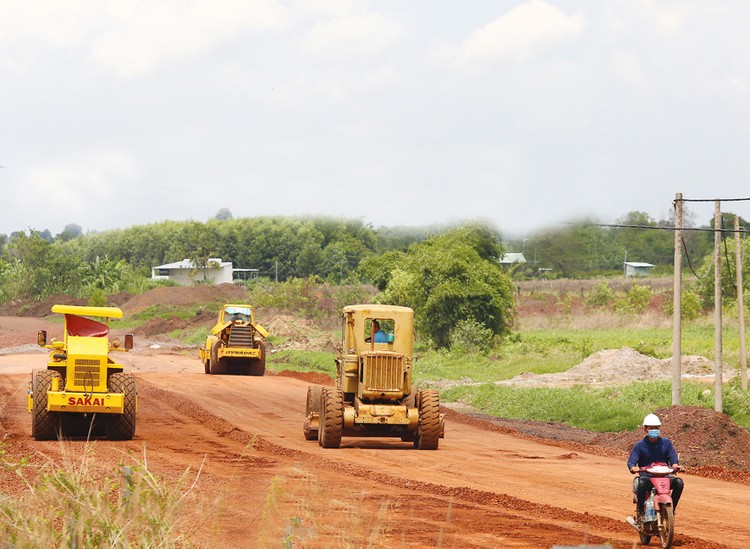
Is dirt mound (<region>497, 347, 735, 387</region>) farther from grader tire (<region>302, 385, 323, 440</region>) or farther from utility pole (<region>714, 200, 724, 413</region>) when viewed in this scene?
grader tire (<region>302, 385, 323, 440</region>)

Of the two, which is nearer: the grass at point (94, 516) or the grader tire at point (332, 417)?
the grass at point (94, 516)

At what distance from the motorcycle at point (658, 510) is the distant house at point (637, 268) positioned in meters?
79.9

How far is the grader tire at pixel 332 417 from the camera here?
2336cm

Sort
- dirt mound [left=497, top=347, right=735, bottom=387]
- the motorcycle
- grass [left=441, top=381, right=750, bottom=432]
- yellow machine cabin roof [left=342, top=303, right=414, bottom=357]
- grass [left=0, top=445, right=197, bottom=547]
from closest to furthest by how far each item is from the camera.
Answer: grass [left=0, top=445, right=197, bottom=547] → the motorcycle → yellow machine cabin roof [left=342, top=303, right=414, bottom=357] → grass [left=441, top=381, right=750, bottom=432] → dirt mound [left=497, top=347, right=735, bottom=387]

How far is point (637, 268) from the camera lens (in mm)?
96500

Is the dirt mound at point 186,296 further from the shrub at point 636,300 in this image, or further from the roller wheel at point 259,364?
the roller wheel at point 259,364

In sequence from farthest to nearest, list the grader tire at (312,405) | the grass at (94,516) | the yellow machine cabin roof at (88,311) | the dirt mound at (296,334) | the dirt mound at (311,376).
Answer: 1. the dirt mound at (296,334)
2. the dirt mound at (311,376)
3. the grader tire at (312,405)
4. the yellow machine cabin roof at (88,311)
5. the grass at (94,516)

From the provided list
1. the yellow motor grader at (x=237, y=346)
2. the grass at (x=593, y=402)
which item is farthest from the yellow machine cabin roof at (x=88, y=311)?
the yellow motor grader at (x=237, y=346)

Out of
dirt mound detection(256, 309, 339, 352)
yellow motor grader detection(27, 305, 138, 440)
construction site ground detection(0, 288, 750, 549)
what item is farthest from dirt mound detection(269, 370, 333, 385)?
yellow motor grader detection(27, 305, 138, 440)

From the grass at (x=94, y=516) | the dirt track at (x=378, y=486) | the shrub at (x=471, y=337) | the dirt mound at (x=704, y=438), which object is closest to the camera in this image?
the grass at (x=94, y=516)

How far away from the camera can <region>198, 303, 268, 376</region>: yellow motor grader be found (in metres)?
44.1

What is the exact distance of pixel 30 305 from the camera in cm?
9881

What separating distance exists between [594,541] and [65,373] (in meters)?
13.7

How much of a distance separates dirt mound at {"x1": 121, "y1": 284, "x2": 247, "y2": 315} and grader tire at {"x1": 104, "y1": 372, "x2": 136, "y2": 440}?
6801 centimetres
